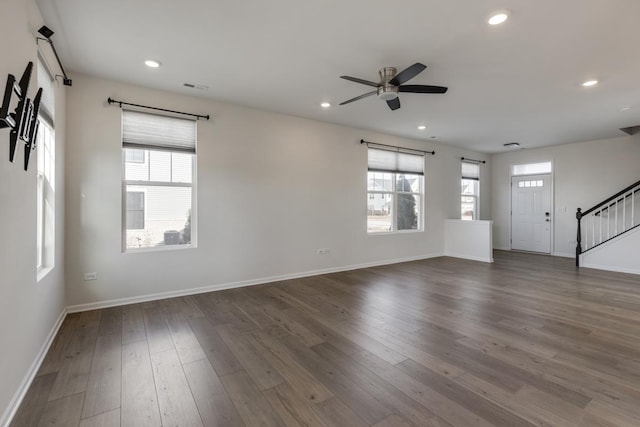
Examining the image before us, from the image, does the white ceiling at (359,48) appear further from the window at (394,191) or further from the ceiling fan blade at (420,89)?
the window at (394,191)

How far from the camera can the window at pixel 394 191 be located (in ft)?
20.3

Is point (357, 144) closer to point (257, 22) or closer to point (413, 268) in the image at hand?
point (413, 268)

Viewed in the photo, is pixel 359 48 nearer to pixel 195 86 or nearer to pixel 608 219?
pixel 195 86

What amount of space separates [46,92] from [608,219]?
384 inches

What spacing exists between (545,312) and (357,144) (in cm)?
396

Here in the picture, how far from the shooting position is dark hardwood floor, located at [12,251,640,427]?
1.80 meters

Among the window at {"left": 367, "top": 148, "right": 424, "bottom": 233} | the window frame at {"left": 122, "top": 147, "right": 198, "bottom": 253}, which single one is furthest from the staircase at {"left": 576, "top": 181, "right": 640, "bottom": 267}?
the window frame at {"left": 122, "top": 147, "right": 198, "bottom": 253}

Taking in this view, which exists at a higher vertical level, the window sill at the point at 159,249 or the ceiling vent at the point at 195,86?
the ceiling vent at the point at 195,86

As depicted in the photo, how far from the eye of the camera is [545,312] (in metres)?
3.50

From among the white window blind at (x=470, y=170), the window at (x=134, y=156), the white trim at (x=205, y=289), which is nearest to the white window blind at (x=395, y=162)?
the white window blind at (x=470, y=170)

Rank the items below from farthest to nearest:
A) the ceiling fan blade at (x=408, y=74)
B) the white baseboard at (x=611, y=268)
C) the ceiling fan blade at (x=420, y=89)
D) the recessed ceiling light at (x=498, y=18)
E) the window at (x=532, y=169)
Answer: the window at (x=532, y=169)
the white baseboard at (x=611, y=268)
the ceiling fan blade at (x=420, y=89)
the ceiling fan blade at (x=408, y=74)
the recessed ceiling light at (x=498, y=18)

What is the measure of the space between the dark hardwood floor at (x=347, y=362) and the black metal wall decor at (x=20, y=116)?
165 centimetres

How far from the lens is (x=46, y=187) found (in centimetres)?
296

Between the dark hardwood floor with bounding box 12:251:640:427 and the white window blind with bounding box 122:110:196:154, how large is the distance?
207 centimetres
